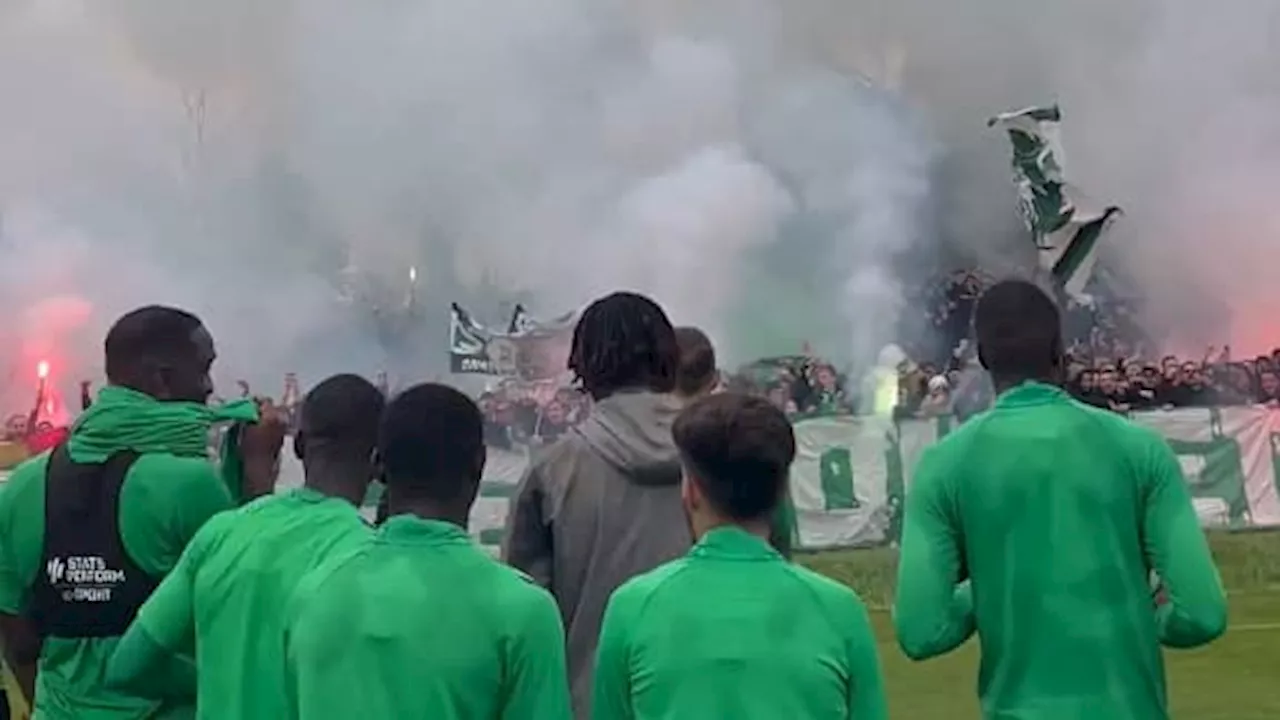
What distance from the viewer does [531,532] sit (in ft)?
14.4

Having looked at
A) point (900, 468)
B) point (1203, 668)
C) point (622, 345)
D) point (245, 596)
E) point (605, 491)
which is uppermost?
point (622, 345)

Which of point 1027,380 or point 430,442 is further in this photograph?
point 1027,380

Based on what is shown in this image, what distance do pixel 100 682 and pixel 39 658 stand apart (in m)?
0.24

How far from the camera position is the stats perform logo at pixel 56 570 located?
4395mm

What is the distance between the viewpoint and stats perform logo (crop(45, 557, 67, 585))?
4395mm

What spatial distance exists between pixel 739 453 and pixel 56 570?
190cm

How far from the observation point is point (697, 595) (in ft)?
10.5

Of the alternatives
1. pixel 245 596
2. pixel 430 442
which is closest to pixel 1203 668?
pixel 245 596

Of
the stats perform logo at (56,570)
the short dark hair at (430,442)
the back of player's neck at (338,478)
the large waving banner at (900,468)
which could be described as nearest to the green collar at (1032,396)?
the short dark hair at (430,442)

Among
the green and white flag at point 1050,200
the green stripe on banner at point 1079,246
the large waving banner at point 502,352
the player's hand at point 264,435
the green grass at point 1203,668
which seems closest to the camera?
the player's hand at point 264,435

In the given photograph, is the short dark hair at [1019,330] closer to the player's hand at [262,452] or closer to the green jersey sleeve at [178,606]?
the green jersey sleeve at [178,606]

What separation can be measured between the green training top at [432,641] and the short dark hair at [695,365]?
194cm

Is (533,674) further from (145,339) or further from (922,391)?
(922,391)

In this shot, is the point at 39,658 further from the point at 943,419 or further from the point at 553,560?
the point at 943,419
